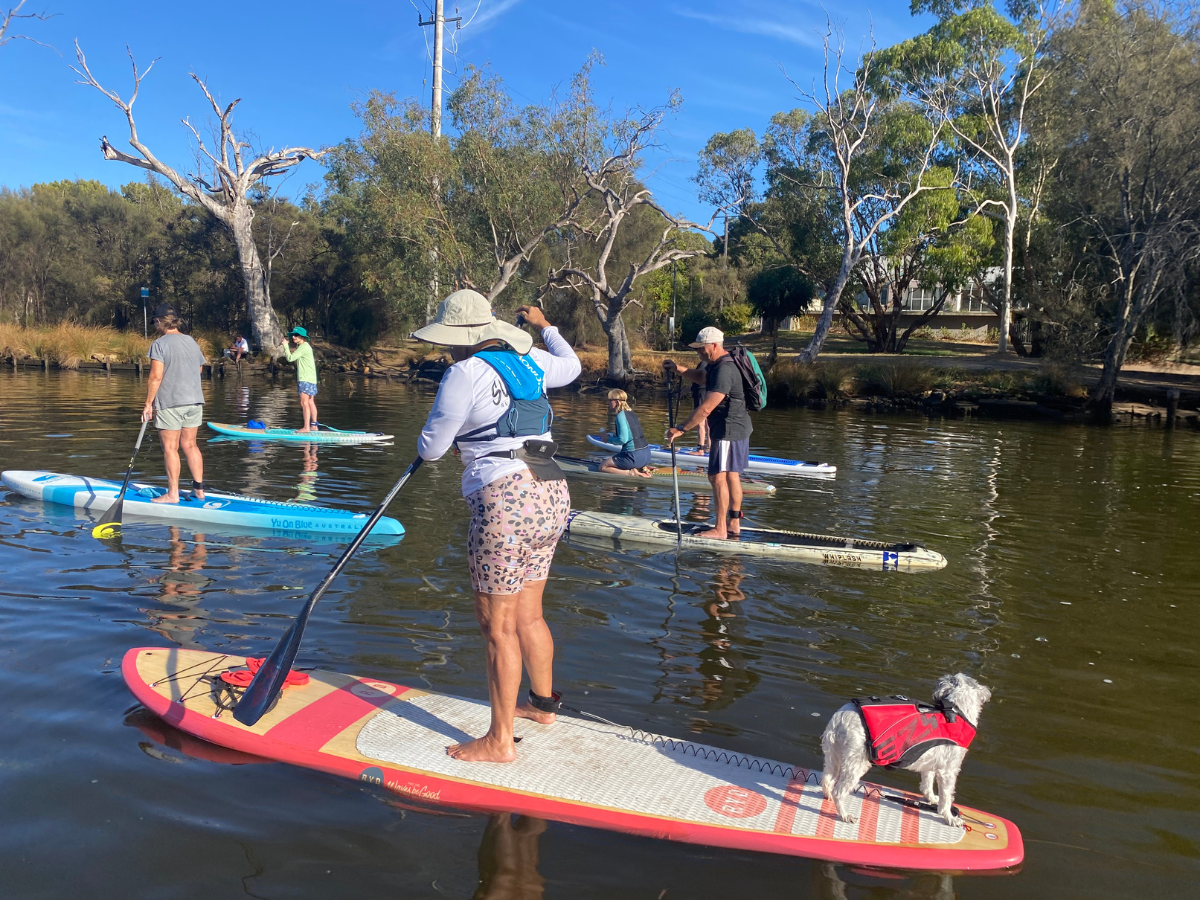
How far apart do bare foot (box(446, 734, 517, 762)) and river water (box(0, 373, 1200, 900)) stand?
29 cm

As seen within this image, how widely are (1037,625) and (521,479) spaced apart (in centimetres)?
475

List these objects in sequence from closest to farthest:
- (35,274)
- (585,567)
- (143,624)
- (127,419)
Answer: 1. (143,624)
2. (585,567)
3. (127,419)
4. (35,274)

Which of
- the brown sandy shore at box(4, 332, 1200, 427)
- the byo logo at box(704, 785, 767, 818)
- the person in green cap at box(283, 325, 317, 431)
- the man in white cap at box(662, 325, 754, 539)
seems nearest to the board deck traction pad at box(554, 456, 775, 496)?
the man in white cap at box(662, 325, 754, 539)

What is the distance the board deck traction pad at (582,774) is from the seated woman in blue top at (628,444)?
757 cm

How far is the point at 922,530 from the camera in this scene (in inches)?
397

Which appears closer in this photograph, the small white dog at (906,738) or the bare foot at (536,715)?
the small white dog at (906,738)

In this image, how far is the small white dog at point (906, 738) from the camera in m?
3.55

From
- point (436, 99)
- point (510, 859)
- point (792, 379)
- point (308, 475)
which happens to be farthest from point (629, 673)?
point (436, 99)

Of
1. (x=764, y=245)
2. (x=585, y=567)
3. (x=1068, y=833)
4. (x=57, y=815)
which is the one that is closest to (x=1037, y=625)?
(x=1068, y=833)

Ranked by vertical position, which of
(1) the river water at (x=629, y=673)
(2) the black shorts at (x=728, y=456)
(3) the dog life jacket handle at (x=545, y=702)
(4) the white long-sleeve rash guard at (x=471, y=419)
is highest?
(4) the white long-sleeve rash guard at (x=471, y=419)

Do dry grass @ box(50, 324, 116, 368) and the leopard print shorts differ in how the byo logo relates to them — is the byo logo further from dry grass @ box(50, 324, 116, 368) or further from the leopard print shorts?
dry grass @ box(50, 324, 116, 368)

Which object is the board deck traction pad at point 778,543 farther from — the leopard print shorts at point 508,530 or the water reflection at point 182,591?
the leopard print shorts at point 508,530

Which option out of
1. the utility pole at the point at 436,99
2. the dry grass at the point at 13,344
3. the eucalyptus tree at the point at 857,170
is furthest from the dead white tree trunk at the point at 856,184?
the dry grass at the point at 13,344

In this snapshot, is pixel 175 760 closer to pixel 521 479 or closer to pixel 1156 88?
pixel 521 479
